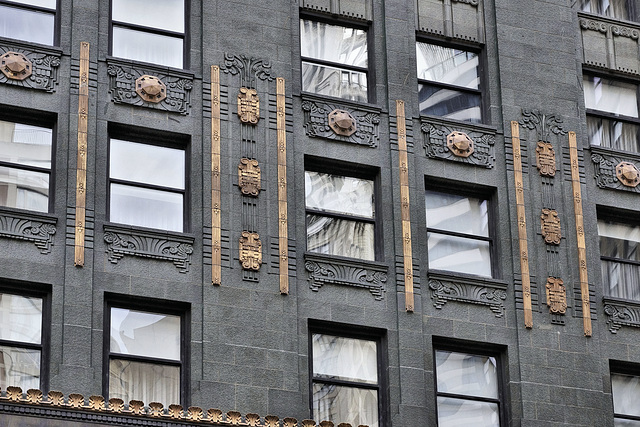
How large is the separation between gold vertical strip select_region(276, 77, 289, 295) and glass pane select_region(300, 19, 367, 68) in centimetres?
180

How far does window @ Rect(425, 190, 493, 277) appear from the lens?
39531 millimetres

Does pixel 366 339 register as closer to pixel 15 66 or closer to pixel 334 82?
pixel 334 82

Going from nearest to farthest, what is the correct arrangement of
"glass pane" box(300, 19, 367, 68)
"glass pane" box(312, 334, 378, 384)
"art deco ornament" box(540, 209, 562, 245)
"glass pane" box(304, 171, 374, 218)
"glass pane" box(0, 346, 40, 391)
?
"glass pane" box(0, 346, 40, 391) → "glass pane" box(312, 334, 378, 384) → "glass pane" box(304, 171, 374, 218) → "art deco ornament" box(540, 209, 562, 245) → "glass pane" box(300, 19, 367, 68)

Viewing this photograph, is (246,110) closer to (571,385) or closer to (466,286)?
(466,286)

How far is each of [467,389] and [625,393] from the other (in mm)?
3772

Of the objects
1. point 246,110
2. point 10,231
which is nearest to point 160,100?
point 246,110

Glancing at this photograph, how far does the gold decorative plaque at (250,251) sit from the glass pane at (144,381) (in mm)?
2593

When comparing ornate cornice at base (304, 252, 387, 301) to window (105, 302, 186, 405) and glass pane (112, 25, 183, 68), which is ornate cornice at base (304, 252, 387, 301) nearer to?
window (105, 302, 186, 405)

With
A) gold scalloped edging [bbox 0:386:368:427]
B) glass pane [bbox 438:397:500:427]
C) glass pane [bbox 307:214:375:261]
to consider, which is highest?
glass pane [bbox 307:214:375:261]

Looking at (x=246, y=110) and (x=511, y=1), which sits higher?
(x=511, y=1)

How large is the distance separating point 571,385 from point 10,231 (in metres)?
12.0

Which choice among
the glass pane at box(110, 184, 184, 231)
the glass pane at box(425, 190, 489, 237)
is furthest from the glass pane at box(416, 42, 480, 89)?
the glass pane at box(110, 184, 184, 231)

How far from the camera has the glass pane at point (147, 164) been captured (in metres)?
37.7

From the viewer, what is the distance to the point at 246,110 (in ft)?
126
